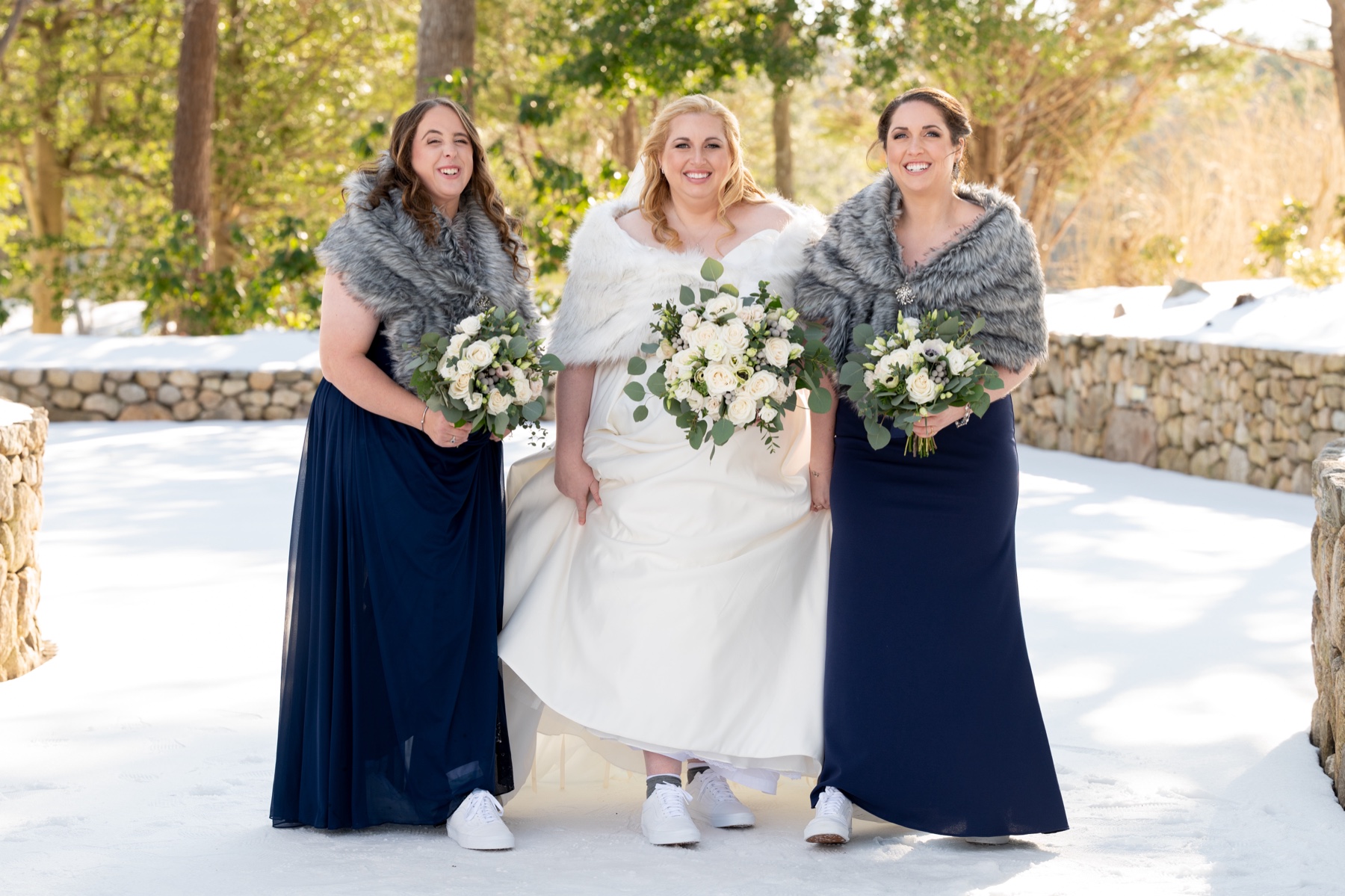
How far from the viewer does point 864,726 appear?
3328 millimetres

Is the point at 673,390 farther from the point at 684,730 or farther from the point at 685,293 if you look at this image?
the point at 684,730

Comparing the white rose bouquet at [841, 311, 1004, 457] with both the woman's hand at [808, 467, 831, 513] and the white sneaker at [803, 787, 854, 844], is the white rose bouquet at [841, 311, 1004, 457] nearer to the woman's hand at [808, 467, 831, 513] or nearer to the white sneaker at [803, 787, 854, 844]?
the woman's hand at [808, 467, 831, 513]

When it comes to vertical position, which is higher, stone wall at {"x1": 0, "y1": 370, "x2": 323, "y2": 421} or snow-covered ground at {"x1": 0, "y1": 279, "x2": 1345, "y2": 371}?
snow-covered ground at {"x1": 0, "y1": 279, "x2": 1345, "y2": 371}

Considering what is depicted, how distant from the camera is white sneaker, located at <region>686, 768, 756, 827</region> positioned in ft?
11.3

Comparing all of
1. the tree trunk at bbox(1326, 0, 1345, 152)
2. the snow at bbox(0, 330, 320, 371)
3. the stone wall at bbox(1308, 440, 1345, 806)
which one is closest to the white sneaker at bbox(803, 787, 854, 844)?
the stone wall at bbox(1308, 440, 1345, 806)

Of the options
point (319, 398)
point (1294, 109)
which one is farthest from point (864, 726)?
point (1294, 109)

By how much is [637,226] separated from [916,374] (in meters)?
0.97

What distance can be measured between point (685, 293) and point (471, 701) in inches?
45.8

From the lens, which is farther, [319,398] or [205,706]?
[205,706]

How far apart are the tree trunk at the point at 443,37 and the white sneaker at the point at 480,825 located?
31.0ft

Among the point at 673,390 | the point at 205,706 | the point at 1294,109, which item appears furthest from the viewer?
the point at 1294,109

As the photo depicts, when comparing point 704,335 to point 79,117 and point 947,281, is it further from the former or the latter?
point 79,117

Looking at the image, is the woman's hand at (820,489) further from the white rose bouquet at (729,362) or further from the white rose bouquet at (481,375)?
the white rose bouquet at (481,375)

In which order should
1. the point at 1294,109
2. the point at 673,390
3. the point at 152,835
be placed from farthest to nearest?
the point at 1294,109
the point at 152,835
the point at 673,390
